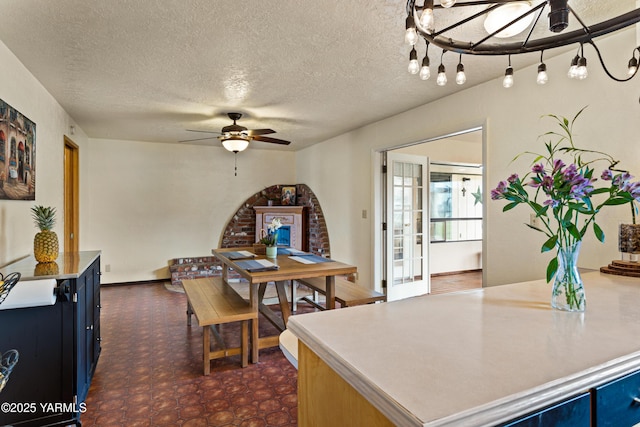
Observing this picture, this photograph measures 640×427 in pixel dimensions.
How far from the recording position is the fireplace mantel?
611 centimetres

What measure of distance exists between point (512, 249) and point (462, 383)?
2399 mm

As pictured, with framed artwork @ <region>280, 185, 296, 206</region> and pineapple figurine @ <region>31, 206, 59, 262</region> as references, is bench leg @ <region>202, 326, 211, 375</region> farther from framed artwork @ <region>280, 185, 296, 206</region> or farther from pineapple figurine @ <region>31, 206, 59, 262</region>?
framed artwork @ <region>280, 185, 296, 206</region>

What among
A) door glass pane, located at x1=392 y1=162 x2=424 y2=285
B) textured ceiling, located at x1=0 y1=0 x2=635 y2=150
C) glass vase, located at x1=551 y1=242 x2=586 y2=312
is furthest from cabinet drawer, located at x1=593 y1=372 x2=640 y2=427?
door glass pane, located at x1=392 y1=162 x2=424 y2=285

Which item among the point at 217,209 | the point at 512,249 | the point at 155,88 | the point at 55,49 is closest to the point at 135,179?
the point at 217,209

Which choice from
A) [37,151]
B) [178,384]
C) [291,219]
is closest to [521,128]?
[178,384]

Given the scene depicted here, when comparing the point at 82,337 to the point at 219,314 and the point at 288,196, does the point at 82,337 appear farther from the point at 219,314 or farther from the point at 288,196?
the point at 288,196

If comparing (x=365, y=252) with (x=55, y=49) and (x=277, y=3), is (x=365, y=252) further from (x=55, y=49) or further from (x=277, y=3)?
(x=55, y=49)

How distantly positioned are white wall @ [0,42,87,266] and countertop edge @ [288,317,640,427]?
2513 mm

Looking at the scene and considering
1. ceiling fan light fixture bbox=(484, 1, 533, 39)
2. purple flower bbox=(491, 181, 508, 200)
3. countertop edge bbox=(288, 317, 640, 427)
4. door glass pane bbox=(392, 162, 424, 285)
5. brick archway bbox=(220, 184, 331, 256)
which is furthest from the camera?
brick archway bbox=(220, 184, 331, 256)

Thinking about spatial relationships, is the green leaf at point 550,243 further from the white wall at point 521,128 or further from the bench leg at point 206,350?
the bench leg at point 206,350

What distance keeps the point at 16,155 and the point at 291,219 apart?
164 inches

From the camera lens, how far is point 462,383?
709 mm

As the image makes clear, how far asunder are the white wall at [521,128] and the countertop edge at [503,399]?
5.81 feet

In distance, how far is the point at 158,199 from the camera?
5.79m
